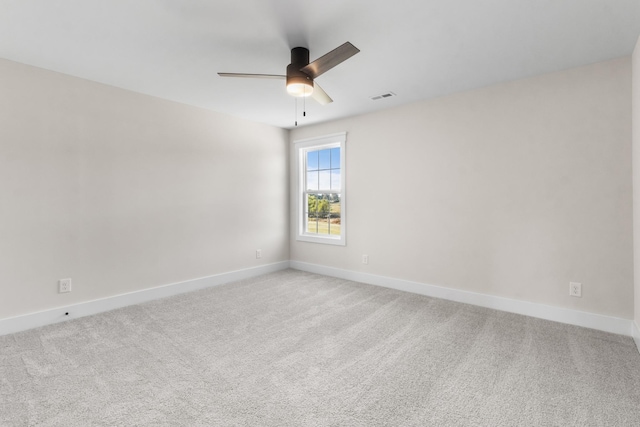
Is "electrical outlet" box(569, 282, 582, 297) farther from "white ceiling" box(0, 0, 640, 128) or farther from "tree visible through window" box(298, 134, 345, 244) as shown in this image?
"tree visible through window" box(298, 134, 345, 244)

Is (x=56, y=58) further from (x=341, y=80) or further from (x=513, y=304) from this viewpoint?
(x=513, y=304)

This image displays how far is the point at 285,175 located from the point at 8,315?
3703 millimetres

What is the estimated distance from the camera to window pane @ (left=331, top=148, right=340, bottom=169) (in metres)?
4.78

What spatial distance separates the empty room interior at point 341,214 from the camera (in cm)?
188

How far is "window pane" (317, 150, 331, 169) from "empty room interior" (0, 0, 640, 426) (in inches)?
16.6

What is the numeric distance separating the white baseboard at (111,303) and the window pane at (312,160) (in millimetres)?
1925

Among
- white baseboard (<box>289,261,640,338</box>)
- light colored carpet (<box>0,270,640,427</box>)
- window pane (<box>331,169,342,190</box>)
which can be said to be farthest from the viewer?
window pane (<box>331,169,342,190</box>)

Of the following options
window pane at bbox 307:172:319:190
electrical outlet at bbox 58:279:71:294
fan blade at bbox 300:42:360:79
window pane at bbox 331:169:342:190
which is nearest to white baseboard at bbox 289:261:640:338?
window pane at bbox 331:169:342:190

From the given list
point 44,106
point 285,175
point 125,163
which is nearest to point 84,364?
point 125,163

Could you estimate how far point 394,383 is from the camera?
191cm

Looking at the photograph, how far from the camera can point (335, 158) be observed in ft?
15.8

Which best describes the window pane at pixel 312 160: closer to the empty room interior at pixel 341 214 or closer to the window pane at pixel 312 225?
the empty room interior at pixel 341 214

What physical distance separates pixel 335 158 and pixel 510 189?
250 centimetres

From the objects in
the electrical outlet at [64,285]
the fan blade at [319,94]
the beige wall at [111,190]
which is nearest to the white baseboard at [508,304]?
the beige wall at [111,190]
